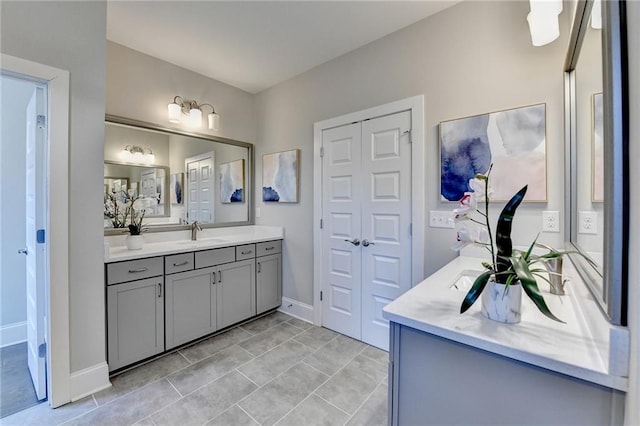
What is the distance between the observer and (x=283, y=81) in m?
3.17

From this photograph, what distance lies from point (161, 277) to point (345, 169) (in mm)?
1878

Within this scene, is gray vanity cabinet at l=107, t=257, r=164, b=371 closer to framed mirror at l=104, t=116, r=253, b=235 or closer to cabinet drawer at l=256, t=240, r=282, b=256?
framed mirror at l=104, t=116, r=253, b=235

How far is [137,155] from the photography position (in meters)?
2.62

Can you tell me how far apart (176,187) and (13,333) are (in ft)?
6.23

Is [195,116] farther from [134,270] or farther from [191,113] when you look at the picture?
[134,270]

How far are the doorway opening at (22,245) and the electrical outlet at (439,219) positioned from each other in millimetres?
2615

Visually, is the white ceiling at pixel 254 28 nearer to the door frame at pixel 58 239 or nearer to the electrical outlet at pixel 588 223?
the door frame at pixel 58 239

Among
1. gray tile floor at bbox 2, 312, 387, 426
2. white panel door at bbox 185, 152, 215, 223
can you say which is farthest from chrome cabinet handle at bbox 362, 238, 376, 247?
white panel door at bbox 185, 152, 215, 223

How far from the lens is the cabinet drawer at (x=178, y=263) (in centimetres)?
225

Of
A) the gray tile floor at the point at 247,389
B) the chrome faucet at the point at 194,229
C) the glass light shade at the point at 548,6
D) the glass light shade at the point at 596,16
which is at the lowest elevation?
the gray tile floor at the point at 247,389

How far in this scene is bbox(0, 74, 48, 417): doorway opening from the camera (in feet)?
5.59

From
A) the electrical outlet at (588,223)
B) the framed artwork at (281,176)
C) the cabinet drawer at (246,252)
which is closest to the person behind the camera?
the electrical outlet at (588,223)

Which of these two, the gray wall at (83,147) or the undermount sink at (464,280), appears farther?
→ the gray wall at (83,147)

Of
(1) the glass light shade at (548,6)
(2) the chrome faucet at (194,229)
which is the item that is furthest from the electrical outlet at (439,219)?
(2) the chrome faucet at (194,229)
